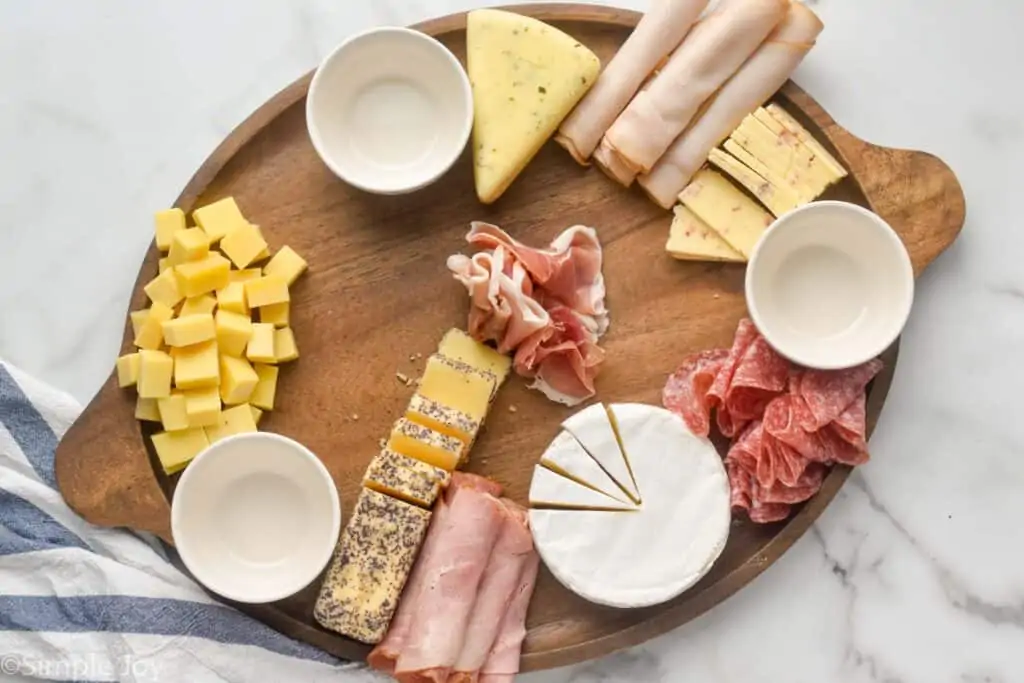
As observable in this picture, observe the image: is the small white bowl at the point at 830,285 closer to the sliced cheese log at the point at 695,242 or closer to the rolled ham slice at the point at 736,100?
the sliced cheese log at the point at 695,242

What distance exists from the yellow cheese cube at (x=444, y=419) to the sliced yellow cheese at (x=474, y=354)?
0.11 m

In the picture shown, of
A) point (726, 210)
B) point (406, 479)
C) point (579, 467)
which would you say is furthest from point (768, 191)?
point (406, 479)

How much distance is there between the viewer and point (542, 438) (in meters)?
2.45

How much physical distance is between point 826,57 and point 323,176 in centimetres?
109

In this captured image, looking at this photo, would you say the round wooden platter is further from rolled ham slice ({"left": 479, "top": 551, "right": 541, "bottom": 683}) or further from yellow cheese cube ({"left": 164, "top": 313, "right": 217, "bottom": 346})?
yellow cheese cube ({"left": 164, "top": 313, "right": 217, "bottom": 346})

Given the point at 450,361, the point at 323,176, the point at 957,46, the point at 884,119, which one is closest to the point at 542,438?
the point at 450,361

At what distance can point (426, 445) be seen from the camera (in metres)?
2.35

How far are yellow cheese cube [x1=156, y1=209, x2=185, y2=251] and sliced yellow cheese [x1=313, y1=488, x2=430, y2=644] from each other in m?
0.67

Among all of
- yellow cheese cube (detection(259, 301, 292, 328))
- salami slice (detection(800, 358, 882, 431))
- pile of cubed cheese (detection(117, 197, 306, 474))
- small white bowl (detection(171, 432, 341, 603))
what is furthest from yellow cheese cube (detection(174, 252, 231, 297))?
salami slice (detection(800, 358, 882, 431))

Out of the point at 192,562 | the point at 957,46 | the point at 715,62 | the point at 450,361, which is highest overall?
the point at 957,46

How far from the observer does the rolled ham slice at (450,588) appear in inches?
90.5

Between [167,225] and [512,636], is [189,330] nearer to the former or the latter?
[167,225]

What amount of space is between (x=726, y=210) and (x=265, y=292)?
949 millimetres

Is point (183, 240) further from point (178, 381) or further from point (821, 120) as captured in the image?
point (821, 120)
